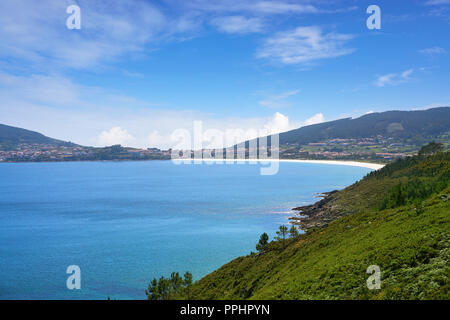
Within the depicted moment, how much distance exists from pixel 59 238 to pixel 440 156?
92.9 metres

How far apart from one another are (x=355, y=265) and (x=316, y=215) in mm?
53645

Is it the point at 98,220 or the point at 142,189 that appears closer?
the point at 98,220

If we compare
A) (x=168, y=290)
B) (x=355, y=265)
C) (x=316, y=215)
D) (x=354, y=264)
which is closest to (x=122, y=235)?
(x=168, y=290)

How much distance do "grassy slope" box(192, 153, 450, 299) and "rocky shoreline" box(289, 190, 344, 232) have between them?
2584 centimetres

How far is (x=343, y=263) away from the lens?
21.0 m

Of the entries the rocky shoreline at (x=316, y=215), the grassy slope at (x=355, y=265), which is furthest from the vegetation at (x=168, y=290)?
the rocky shoreline at (x=316, y=215)

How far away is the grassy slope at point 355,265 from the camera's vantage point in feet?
50.0

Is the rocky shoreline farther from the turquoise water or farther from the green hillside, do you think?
the green hillside

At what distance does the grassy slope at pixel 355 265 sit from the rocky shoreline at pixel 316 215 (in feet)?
84.8
